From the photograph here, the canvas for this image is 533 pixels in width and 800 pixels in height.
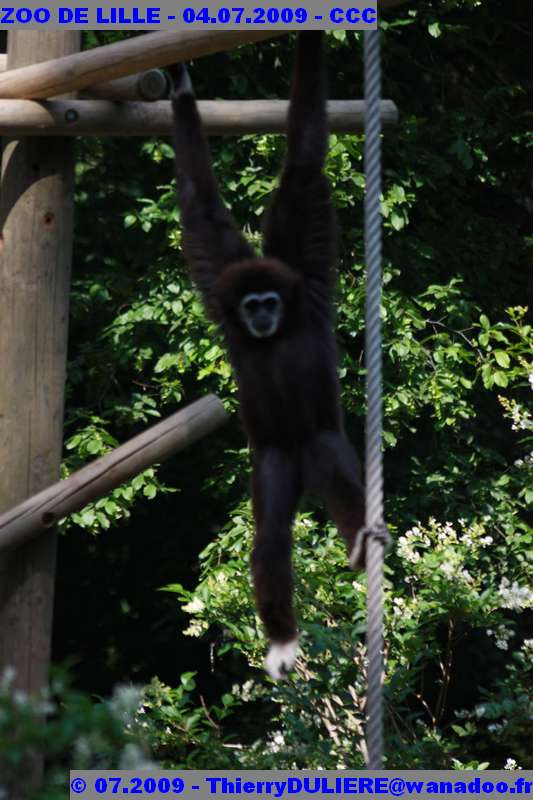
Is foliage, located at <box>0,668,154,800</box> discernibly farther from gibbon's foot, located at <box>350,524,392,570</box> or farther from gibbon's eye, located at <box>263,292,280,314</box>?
gibbon's eye, located at <box>263,292,280,314</box>

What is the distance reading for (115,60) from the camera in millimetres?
3986

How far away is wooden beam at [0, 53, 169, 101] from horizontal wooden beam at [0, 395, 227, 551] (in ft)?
3.64

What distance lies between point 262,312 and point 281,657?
1.11 metres

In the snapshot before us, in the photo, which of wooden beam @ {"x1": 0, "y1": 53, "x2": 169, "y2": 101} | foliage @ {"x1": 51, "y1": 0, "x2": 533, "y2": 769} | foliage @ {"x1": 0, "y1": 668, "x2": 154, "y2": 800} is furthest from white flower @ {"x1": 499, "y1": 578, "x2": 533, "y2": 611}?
foliage @ {"x1": 0, "y1": 668, "x2": 154, "y2": 800}

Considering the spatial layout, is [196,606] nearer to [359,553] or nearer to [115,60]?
[359,553]

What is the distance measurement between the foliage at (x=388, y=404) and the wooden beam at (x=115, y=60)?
1958mm

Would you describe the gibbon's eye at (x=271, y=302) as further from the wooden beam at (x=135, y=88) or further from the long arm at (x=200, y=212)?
the wooden beam at (x=135, y=88)

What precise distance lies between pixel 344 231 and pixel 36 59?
243cm

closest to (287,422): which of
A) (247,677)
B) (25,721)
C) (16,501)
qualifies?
(16,501)

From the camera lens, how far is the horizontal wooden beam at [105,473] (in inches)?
171

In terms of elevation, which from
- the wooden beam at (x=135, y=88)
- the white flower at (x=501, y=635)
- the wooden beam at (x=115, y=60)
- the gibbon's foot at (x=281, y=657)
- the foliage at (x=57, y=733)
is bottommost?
the foliage at (x=57, y=733)

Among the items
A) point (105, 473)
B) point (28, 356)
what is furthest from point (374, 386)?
point (28, 356)

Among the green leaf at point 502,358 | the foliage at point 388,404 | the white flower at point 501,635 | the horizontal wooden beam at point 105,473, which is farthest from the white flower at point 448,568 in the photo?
the horizontal wooden beam at point 105,473

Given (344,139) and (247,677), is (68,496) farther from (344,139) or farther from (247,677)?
(247,677)
